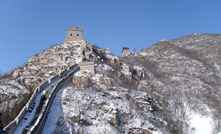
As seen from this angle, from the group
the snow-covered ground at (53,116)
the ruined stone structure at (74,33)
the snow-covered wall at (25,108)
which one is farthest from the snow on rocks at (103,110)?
the ruined stone structure at (74,33)

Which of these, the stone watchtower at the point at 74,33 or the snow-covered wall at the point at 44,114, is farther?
the stone watchtower at the point at 74,33

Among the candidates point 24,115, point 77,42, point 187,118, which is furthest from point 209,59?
point 24,115

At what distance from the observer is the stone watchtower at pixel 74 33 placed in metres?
53.8

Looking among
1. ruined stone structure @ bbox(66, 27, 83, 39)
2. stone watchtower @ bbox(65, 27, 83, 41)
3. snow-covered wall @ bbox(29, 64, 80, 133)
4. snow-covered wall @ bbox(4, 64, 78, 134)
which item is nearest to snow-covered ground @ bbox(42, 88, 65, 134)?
snow-covered wall @ bbox(29, 64, 80, 133)

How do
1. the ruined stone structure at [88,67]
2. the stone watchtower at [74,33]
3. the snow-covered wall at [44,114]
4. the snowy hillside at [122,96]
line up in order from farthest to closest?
the stone watchtower at [74,33] < the ruined stone structure at [88,67] < the snowy hillside at [122,96] < the snow-covered wall at [44,114]

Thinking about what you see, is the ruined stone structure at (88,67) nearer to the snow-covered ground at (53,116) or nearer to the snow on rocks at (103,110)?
the snow on rocks at (103,110)

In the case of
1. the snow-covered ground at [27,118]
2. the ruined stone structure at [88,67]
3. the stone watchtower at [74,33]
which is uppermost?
the stone watchtower at [74,33]

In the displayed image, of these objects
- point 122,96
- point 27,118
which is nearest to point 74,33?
point 122,96

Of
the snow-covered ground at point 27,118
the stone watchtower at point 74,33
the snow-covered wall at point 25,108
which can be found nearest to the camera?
the snow-covered wall at point 25,108

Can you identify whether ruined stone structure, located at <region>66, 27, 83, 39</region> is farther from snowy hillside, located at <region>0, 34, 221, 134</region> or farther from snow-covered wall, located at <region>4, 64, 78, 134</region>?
snow-covered wall, located at <region>4, 64, 78, 134</region>

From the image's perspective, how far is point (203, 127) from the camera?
1331 inches

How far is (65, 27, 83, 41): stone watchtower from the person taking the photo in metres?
53.8

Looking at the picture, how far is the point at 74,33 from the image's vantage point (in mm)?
54188

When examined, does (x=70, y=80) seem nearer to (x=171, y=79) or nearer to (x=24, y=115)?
(x=24, y=115)
